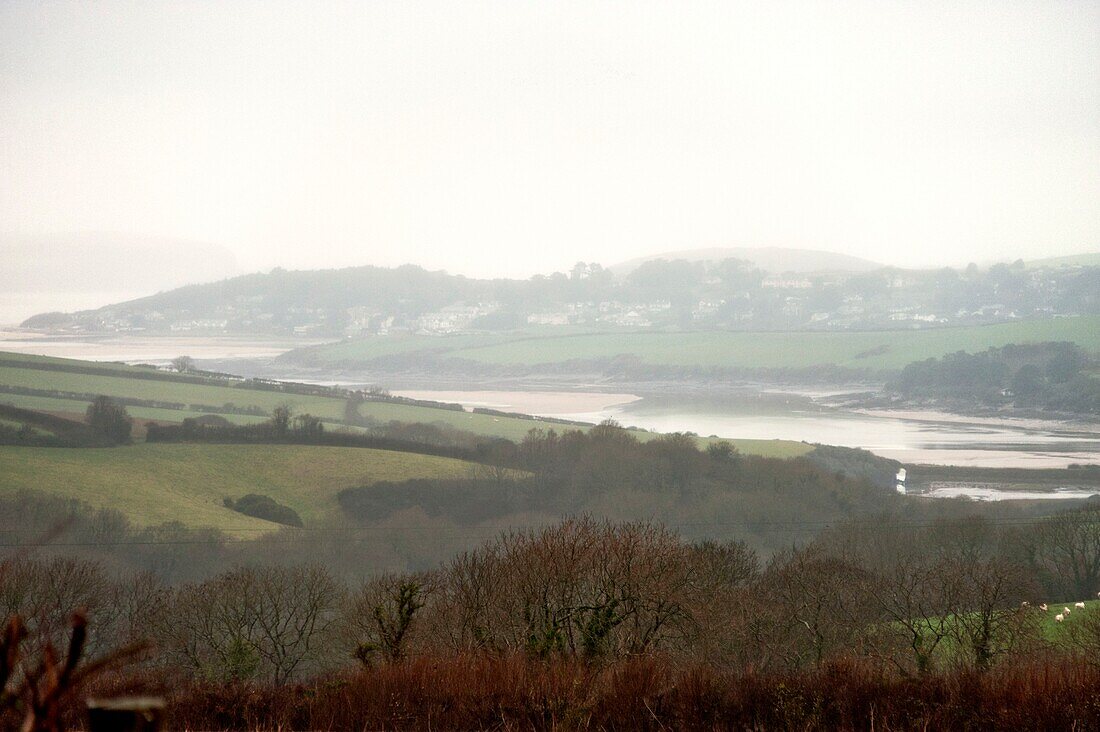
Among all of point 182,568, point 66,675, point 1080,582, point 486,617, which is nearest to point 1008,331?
point 1080,582

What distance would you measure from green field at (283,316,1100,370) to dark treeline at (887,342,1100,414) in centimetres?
226

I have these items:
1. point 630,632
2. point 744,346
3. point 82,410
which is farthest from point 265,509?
point 744,346

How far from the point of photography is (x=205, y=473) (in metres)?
73.1

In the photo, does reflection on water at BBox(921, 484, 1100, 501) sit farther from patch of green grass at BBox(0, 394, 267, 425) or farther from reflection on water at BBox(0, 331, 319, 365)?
reflection on water at BBox(0, 331, 319, 365)

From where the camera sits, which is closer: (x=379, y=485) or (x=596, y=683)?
(x=596, y=683)

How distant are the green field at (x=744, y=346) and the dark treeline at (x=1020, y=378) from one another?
2.26 meters

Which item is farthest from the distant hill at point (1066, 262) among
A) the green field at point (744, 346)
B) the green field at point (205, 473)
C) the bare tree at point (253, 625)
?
the bare tree at point (253, 625)

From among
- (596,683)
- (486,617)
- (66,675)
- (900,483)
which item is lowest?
(900,483)

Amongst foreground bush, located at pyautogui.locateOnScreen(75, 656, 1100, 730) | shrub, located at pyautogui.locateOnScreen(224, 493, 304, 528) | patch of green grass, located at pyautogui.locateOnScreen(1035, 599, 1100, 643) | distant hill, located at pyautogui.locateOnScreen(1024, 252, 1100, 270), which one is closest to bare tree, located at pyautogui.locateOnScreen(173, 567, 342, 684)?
foreground bush, located at pyautogui.locateOnScreen(75, 656, 1100, 730)

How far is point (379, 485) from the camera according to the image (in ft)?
233

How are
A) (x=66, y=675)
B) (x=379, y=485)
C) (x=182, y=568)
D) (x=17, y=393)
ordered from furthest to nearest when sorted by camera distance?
(x=17, y=393) → (x=379, y=485) → (x=182, y=568) → (x=66, y=675)

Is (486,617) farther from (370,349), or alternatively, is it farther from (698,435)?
(370,349)

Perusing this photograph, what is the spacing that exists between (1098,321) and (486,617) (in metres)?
106

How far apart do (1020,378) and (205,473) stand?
8166cm
